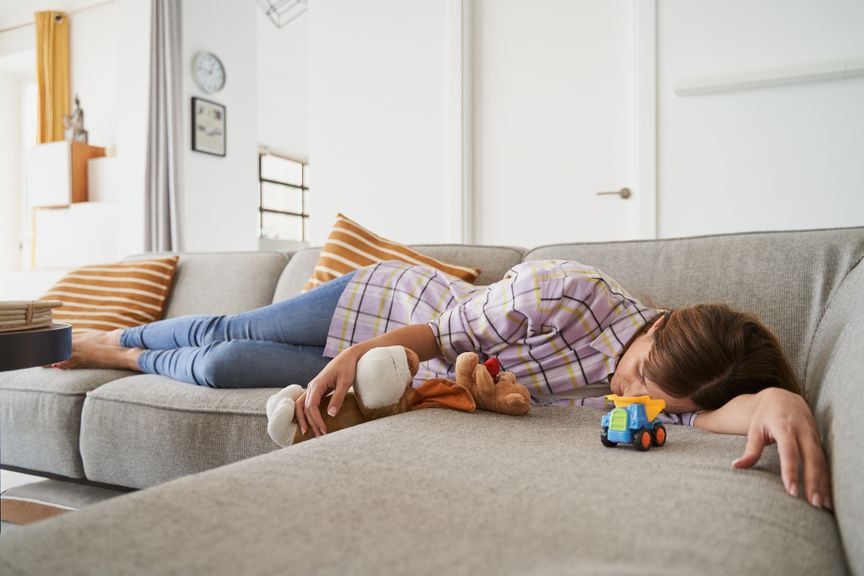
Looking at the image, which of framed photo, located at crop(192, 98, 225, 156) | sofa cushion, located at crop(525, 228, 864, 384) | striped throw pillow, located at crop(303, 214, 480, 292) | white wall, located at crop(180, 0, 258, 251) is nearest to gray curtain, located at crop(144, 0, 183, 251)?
white wall, located at crop(180, 0, 258, 251)

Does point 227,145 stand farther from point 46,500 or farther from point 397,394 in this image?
point 397,394

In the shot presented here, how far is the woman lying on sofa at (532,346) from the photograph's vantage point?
1078 millimetres

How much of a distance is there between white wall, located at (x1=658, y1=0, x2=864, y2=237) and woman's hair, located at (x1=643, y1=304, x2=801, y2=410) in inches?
71.0

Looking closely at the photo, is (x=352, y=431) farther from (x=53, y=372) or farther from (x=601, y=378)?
(x=53, y=372)

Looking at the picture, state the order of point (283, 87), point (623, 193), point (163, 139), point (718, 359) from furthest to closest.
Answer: point (283, 87) < point (163, 139) < point (623, 193) < point (718, 359)

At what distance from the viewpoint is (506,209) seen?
10.5 ft

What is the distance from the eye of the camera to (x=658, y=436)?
0.96 meters

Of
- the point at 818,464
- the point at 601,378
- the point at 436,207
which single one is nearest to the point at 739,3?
the point at 436,207

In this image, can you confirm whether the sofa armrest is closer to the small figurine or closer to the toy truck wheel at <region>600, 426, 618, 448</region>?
the toy truck wheel at <region>600, 426, 618, 448</region>

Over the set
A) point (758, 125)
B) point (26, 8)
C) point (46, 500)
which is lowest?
point (46, 500)

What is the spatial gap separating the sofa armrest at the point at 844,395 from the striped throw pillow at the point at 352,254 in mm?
958

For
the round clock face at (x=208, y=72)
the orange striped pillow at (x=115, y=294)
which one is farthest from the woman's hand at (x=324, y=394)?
the round clock face at (x=208, y=72)

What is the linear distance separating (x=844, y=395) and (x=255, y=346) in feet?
4.08

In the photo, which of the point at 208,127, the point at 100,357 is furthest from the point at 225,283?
the point at 208,127
